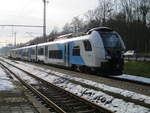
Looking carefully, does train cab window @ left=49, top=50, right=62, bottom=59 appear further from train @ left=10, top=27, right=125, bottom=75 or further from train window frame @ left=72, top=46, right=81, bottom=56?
train @ left=10, top=27, right=125, bottom=75

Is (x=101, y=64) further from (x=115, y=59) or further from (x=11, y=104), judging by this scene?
(x=11, y=104)

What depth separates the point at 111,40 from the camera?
19562 mm

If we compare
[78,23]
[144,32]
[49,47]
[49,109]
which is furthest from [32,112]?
[78,23]

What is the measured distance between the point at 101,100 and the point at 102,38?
9.19m

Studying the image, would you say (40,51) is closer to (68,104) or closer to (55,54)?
(55,54)

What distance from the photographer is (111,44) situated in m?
19.4

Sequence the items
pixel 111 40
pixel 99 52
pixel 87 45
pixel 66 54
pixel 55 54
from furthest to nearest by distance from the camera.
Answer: pixel 55 54 < pixel 66 54 < pixel 87 45 < pixel 111 40 < pixel 99 52

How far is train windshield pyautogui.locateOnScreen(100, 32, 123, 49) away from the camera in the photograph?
19241 millimetres

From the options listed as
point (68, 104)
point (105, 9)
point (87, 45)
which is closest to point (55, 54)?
point (87, 45)

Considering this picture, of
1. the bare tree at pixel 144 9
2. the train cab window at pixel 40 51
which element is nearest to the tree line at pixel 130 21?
the bare tree at pixel 144 9

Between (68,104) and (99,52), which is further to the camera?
(99,52)

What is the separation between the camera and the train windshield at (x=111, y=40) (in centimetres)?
1924

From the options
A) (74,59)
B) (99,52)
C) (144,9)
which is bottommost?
(74,59)

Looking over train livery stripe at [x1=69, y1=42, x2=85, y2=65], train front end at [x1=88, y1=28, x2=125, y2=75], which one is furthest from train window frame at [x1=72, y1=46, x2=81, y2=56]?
train front end at [x1=88, y1=28, x2=125, y2=75]
